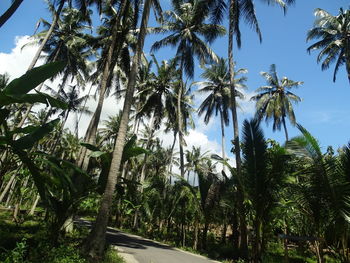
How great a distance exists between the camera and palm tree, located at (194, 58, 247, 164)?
1070 inches

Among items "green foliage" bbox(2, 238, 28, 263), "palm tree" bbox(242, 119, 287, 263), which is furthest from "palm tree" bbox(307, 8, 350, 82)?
"green foliage" bbox(2, 238, 28, 263)

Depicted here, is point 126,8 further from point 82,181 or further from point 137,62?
point 82,181

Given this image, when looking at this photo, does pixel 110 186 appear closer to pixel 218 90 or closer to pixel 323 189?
pixel 323 189

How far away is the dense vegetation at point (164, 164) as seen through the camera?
6.31 meters

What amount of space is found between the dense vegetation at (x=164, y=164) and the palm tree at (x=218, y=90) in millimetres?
118

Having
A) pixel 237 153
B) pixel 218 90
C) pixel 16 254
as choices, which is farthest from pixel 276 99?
pixel 16 254

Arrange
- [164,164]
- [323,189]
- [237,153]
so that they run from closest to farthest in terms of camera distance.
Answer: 1. [323,189]
2. [237,153]
3. [164,164]

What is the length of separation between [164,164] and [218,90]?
1821 cm

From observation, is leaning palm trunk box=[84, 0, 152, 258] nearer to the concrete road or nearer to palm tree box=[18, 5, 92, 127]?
the concrete road

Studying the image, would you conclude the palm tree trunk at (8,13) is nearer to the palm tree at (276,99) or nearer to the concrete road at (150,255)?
the concrete road at (150,255)

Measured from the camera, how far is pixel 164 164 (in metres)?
41.5

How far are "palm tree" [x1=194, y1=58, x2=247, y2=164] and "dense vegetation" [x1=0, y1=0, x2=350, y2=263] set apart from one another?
0.12 metres

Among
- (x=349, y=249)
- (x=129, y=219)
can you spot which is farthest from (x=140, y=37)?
(x=129, y=219)

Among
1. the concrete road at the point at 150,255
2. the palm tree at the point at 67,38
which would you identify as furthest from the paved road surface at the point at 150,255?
the palm tree at the point at 67,38
